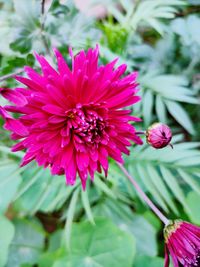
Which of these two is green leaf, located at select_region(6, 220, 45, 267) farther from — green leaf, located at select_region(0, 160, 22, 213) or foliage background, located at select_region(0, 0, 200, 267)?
green leaf, located at select_region(0, 160, 22, 213)

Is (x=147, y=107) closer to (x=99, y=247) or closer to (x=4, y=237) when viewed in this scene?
(x=99, y=247)

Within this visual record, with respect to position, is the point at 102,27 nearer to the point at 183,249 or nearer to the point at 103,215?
the point at 103,215

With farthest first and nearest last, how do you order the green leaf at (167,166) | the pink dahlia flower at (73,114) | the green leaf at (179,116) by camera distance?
the green leaf at (179,116) → the green leaf at (167,166) → the pink dahlia flower at (73,114)

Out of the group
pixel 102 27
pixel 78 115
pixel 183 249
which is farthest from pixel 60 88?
pixel 102 27

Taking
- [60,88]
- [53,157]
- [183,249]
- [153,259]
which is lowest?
[153,259]

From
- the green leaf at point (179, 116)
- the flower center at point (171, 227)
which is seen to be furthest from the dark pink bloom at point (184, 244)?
the green leaf at point (179, 116)

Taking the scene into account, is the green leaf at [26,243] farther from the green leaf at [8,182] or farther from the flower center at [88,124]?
the flower center at [88,124]

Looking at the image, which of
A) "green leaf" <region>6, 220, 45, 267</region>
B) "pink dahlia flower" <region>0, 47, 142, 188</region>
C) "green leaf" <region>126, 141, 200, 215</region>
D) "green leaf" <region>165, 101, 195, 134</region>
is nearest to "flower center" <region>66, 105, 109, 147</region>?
"pink dahlia flower" <region>0, 47, 142, 188</region>
